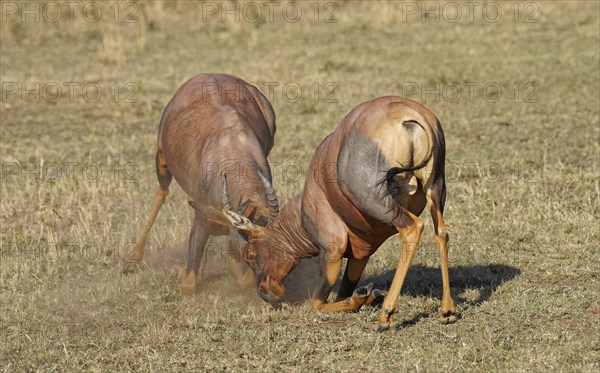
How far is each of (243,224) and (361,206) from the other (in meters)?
1.10

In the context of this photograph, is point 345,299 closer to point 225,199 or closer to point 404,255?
point 404,255

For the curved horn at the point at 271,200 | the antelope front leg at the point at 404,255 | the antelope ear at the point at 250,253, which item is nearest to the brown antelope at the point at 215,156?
the curved horn at the point at 271,200

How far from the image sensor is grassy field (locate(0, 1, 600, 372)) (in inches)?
291

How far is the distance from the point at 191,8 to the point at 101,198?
1413cm

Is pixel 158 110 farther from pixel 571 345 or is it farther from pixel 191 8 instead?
pixel 571 345

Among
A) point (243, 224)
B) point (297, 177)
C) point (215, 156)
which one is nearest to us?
point (243, 224)

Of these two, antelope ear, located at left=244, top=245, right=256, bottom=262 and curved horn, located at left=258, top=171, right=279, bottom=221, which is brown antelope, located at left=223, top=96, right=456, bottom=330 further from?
curved horn, located at left=258, top=171, right=279, bottom=221

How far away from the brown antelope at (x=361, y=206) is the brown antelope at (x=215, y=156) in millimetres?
311

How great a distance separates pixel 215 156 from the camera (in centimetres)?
912

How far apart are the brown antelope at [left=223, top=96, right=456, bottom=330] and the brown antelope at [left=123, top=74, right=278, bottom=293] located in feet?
1.02

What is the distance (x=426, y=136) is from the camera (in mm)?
7309

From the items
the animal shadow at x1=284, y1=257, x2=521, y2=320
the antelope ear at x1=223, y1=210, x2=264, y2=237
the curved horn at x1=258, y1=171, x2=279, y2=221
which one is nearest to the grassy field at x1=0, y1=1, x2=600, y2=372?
the animal shadow at x1=284, y1=257, x2=521, y2=320

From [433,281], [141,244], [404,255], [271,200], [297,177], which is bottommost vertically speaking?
[297,177]

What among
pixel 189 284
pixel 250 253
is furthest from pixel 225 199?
pixel 189 284
